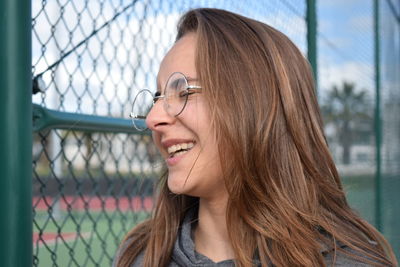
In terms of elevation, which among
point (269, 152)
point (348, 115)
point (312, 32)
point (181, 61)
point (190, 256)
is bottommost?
point (190, 256)

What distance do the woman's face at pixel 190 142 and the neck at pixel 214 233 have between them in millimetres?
94

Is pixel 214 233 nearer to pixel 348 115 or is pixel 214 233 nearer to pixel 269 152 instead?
pixel 269 152

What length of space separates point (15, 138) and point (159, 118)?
1.10ft

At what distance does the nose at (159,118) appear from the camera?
4.35 feet

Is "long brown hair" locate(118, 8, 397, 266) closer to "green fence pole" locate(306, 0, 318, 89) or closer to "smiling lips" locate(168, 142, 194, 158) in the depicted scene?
"smiling lips" locate(168, 142, 194, 158)

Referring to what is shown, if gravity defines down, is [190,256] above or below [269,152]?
below

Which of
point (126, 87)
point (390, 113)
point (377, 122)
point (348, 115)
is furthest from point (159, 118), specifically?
point (390, 113)

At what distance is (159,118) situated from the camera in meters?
1.33

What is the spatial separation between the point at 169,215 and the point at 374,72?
10.3 ft

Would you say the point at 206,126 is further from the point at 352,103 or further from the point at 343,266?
the point at 352,103

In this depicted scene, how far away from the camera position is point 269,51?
1.38 m

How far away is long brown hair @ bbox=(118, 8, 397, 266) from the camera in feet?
4.36

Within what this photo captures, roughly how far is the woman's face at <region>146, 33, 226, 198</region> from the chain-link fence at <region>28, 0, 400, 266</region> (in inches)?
10.9

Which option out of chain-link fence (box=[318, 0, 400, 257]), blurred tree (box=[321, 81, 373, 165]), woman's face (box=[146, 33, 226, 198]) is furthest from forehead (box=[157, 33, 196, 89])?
blurred tree (box=[321, 81, 373, 165])
